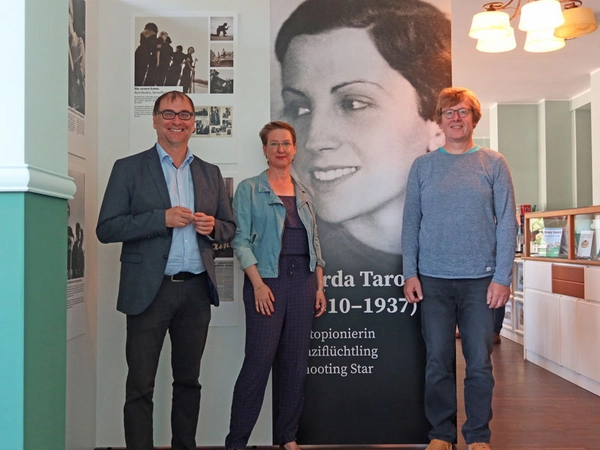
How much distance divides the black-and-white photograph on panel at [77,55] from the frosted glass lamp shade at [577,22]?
322 centimetres

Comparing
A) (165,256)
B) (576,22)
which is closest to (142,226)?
(165,256)

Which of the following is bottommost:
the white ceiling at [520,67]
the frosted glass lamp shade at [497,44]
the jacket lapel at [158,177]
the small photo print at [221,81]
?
the jacket lapel at [158,177]

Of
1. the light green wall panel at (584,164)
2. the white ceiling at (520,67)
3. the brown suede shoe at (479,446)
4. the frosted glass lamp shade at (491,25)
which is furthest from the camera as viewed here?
the light green wall panel at (584,164)

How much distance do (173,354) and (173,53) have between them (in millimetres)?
1593

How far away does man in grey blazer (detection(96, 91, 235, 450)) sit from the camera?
8.48 feet

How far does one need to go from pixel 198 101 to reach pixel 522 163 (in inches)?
292

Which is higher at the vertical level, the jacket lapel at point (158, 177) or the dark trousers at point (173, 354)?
the jacket lapel at point (158, 177)

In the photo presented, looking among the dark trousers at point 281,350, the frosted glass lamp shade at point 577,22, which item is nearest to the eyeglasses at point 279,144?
the dark trousers at point 281,350

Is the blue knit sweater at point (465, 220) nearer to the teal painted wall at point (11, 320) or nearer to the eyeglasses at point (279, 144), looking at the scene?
the eyeglasses at point (279, 144)

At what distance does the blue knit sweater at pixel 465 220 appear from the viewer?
296 centimetres

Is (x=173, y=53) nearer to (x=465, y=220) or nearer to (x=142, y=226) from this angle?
(x=142, y=226)

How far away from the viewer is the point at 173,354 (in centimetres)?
Answer: 275

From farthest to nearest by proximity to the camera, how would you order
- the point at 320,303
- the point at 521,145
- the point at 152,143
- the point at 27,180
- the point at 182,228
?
the point at 521,145
the point at 152,143
the point at 320,303
the point at 182,228
the point at 27,180

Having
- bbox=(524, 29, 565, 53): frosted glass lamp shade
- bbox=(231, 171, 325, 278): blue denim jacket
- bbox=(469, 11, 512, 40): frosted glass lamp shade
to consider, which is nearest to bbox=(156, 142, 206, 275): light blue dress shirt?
bbox=(231, 171, 325, 278): blue denim jacket
